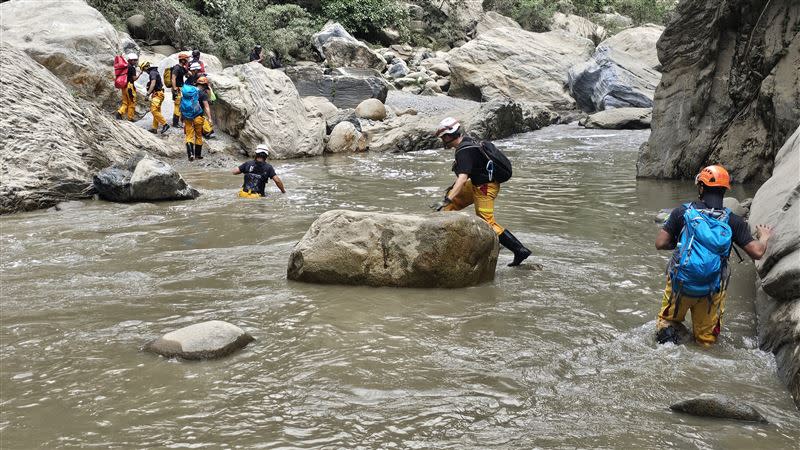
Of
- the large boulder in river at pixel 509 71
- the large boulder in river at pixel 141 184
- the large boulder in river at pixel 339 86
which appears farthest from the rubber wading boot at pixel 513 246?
the large boulder in river at pixel 509 71

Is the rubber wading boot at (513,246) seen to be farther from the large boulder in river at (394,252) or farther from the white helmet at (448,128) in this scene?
Answer: the white helmet at (448,128)

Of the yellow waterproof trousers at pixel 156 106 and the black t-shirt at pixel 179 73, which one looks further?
the black t-shirt at pixel 179 73

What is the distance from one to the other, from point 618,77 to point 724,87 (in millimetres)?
12718

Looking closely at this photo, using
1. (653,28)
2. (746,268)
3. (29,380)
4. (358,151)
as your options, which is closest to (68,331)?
(29,380)

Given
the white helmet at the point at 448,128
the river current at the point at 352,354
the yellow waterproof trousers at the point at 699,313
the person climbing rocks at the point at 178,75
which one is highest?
the person climbing rocks at the point at 178,75

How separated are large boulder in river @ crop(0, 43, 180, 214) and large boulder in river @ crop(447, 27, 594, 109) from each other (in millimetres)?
16854

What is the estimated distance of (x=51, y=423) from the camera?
12.8ft

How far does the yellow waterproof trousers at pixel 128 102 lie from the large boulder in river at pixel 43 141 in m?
3.13

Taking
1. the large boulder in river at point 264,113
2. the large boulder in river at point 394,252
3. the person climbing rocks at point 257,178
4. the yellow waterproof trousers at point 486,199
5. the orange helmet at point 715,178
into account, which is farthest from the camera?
the large boulder in river at point 264,113

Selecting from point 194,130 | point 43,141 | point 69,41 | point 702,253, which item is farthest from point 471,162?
point 69,41

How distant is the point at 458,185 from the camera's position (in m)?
7.18

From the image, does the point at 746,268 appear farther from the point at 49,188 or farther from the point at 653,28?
the point at 653,28

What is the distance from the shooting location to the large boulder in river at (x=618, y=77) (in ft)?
82.5

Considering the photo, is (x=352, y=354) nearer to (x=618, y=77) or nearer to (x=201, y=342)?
(x=201, y=342)
